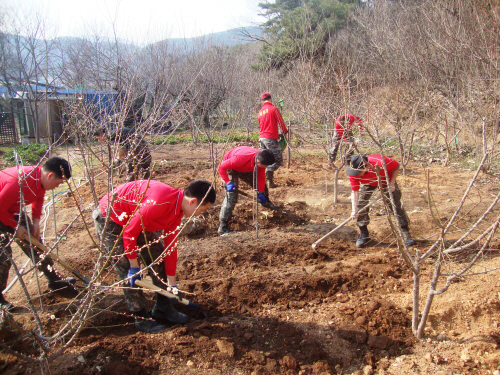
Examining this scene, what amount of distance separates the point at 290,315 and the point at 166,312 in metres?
1.13

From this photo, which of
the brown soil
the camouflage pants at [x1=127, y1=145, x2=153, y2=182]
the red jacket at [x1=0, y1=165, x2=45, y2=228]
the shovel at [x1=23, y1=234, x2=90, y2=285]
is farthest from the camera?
the camouflage pants at [x1=127, y1=145, x2=153, y2=182]

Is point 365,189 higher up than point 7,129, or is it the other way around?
point 7,129

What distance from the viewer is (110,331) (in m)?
3.09

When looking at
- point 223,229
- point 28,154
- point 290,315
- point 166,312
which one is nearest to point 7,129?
point 28,154

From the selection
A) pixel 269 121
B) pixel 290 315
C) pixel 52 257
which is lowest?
pixel 290 315

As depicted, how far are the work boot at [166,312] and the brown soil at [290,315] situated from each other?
15 cm

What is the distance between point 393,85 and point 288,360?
992cm

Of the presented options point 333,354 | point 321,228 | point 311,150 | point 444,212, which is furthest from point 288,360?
point 311,150

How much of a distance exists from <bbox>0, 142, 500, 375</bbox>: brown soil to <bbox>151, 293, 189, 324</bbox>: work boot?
0.49 feet

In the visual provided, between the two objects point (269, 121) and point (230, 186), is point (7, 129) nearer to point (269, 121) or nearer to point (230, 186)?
point (269, 121)

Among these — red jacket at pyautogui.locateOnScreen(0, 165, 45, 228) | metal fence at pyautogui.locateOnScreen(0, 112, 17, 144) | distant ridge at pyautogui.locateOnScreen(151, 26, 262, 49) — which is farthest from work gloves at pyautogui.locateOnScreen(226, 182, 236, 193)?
metal fence at pyautogui.locateOnScreen(0, 112, 17, 144)

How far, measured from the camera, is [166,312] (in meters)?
3.17

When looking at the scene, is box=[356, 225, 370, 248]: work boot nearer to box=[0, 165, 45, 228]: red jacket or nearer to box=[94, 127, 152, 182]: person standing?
box=[94, 127, 152, 182]: person standing

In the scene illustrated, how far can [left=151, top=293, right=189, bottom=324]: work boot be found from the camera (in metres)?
3.16
